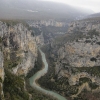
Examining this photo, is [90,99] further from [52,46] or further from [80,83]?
[52,46]

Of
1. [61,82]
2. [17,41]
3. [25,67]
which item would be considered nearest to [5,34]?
[17,41]

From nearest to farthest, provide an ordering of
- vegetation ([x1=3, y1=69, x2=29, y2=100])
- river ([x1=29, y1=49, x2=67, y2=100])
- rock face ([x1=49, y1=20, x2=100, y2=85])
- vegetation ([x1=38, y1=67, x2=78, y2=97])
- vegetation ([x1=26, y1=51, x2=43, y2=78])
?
vegetation ([x1=3, y1=69, x2=29, y2=100]) < river ([x1=29, y1=49, x2=67, y2=100]) < vegetation ([x1=38, y1=67, x2=78, y2=97]) < rock face ([x1=49, y1=20, x2=100, y2=85]) < vegetation ([x1=26, y1=51, x2=43, y2=78])

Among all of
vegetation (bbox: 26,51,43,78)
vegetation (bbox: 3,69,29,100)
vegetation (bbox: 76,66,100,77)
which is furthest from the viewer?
vegetation (bbox: 26,51,43,78)

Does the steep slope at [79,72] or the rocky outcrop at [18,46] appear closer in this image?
the rocky outcrop at [18,46]

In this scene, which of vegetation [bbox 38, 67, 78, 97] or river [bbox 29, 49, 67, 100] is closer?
river [bbox 29, 49, 67, 100]

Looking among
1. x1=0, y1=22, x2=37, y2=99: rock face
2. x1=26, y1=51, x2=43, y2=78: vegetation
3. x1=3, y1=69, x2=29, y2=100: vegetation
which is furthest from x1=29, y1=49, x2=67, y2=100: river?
x1=3, y1=69, x2=29, y2=100: vegetation

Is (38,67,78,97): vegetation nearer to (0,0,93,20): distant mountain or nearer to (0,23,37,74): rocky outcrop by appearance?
(0,23,37,74): rocky outcrop

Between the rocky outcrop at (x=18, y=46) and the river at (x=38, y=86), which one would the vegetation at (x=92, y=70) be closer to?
the river at (x=38, y=86)

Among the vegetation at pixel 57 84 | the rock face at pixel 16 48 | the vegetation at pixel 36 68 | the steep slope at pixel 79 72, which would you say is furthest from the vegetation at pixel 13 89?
the vegetation at pixel 36 68

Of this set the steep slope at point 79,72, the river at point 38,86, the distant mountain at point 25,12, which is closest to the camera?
the river at point 38,86

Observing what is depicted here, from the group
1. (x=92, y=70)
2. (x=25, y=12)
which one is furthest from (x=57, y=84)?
(x=25, y=12)
